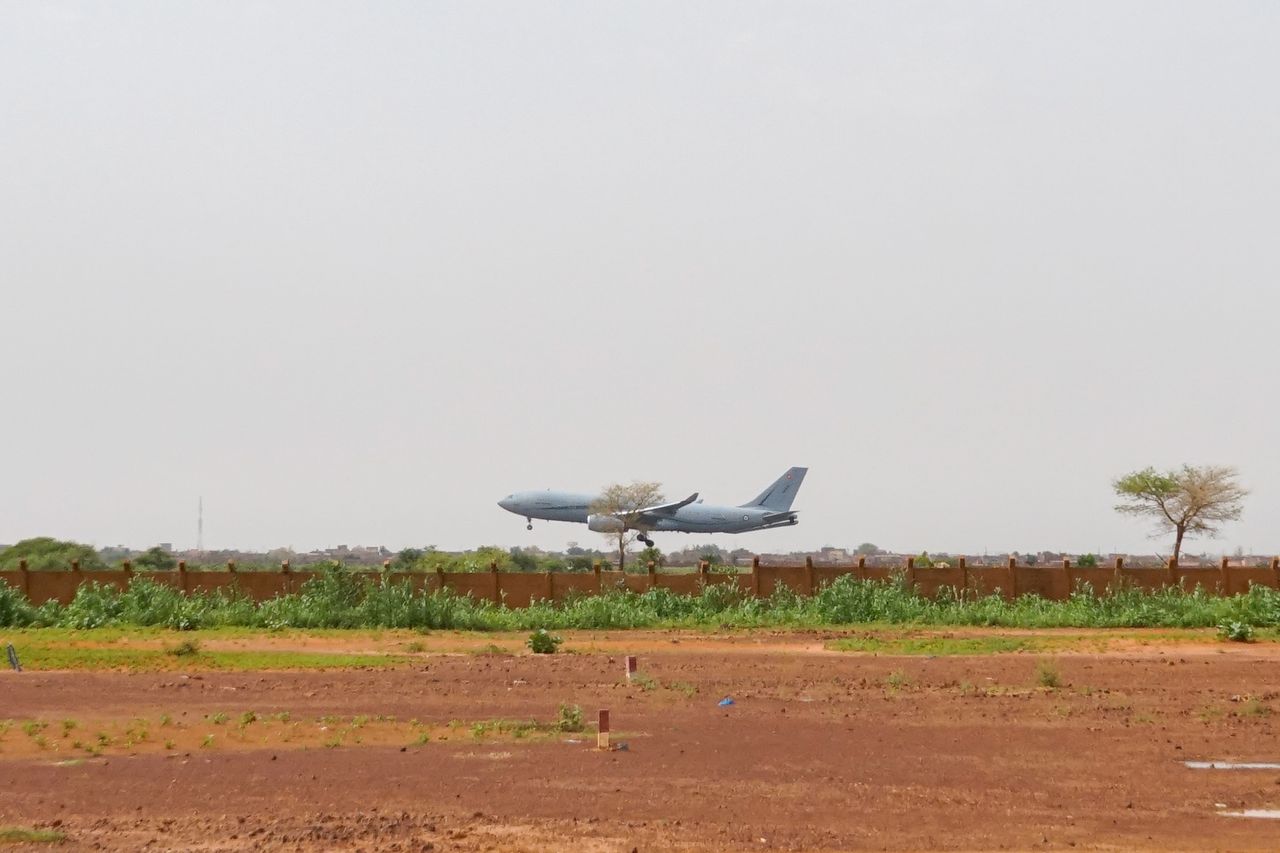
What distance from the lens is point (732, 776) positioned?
13070 mm

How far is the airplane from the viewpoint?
85.9 meters

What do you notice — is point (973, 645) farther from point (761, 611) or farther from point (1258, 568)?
point (1258, 568)

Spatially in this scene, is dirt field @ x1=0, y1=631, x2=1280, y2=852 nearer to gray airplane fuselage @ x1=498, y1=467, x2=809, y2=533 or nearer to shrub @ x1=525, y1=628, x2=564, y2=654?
shrub @ x1=525, y1=628, x2=564, y2=654

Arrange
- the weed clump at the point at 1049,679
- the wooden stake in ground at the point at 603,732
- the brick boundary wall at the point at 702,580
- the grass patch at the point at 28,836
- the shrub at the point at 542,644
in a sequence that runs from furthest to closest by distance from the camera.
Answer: the brick boundary wall at the point at 702,580, the shrub at the point at 542,644, the weed clump at the point at 1049,679, the wooden stake in ground at the point at 603,732, the grass patch at the point at 28,836

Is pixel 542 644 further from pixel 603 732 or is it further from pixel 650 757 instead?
pixel 650 757

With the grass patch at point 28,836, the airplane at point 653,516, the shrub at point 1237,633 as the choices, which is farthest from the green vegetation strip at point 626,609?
the airplane at point 653,516

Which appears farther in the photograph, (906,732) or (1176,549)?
(1176,549)

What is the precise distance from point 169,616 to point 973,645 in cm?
1855

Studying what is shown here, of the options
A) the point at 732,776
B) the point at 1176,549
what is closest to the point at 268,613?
the point at 732,776

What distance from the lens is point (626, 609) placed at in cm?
3547

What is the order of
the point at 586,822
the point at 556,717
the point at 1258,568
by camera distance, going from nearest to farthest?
the point at 586,822, the point at 556,717, the point at 1258,568

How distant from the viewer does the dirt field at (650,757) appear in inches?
422

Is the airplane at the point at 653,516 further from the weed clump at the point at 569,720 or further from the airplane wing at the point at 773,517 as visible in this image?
the weed clump at the point at 569,720

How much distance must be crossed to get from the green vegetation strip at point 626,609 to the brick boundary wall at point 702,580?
336 millimetres
